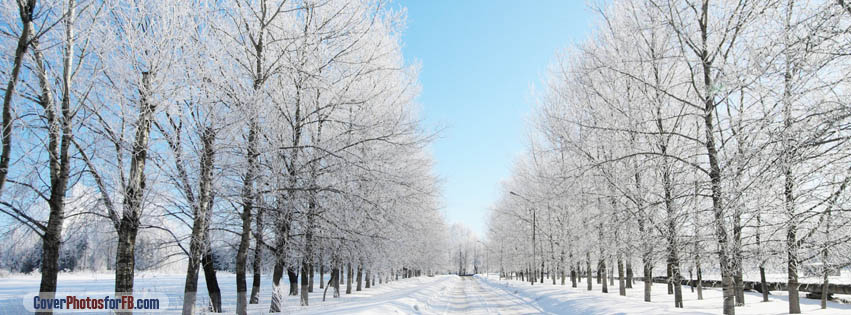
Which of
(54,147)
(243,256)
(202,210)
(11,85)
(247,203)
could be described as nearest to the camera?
(11,85)

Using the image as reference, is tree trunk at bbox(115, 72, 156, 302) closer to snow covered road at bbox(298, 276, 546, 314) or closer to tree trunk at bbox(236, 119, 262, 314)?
tree trunk at bbox(236, 119, 262, 314)

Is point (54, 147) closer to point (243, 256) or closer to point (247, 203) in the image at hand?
point (247, 203)

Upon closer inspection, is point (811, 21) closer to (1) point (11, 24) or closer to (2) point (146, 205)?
(2) point (146, 205)

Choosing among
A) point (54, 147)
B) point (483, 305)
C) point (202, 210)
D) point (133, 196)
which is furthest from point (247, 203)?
point (483, 305)

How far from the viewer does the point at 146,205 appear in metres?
8.20

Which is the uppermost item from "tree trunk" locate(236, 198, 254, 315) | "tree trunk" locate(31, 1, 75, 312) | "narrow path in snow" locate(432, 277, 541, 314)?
"tree trunk" locate(31, 1, 75, 312)

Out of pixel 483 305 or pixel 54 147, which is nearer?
pixel 54 147

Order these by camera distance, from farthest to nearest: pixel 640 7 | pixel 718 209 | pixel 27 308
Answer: pixel 640 7 < pixel 27 308 < pixel 718 209

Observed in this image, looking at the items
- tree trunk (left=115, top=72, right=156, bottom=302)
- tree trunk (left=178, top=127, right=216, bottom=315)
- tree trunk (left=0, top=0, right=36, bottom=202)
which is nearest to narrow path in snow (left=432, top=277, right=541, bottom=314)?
tree trunk (left=178, top=127, right=216, bottom=315)

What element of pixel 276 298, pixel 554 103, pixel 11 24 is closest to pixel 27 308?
pixel 276 298

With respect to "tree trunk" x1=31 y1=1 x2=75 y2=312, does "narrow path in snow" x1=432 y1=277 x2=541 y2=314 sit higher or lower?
lower

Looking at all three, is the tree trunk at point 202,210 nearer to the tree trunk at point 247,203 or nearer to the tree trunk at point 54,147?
the tree trunk at point 247,203

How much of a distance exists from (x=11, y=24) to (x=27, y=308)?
5937 mm

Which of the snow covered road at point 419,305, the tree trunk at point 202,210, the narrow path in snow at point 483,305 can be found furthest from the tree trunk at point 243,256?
the narrow path in snow at point 483,305
